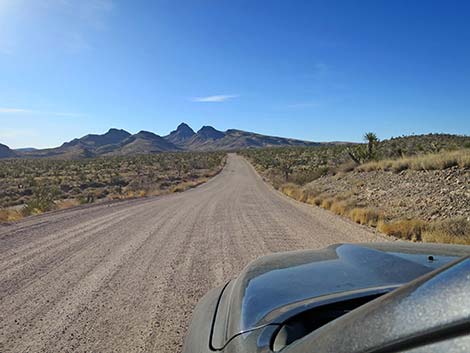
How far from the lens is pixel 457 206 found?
1052 centimetres

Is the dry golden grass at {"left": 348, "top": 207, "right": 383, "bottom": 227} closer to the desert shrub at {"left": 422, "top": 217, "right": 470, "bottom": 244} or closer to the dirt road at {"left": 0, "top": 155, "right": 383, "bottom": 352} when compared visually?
the dirt road at {"left": 0, "top": 155, "right": 383, "bottom": 352}

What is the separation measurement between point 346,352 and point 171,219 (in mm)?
11152

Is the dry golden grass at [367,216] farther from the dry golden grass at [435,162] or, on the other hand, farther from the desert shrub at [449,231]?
the dry golden grass at [435,162]

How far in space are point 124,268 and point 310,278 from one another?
489 centimetres

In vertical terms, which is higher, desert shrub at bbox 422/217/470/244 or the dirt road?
desert shrub at bbox 422/217/470/244

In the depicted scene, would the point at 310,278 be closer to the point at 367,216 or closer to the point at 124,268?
the point at 124,268

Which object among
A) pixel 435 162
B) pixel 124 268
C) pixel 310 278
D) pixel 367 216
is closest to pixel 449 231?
pixel 367 216

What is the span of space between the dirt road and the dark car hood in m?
1.83

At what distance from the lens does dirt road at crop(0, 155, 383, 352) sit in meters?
4.09

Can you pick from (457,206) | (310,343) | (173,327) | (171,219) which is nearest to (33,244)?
(171,219)

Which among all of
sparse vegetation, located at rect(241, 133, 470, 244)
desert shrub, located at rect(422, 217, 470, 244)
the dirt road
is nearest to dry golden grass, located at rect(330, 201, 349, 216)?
sparse vegetation, located at rect(241, 133, 470, 244)

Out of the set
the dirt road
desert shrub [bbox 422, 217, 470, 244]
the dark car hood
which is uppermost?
the dark car hood

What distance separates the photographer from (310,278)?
2301mm

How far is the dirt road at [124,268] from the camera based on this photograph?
4086mm
